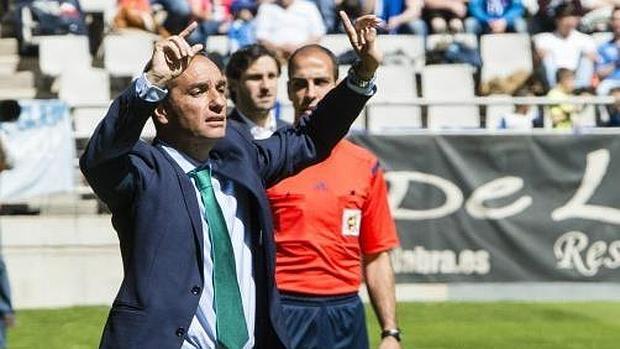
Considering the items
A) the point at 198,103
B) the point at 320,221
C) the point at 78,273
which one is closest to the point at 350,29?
the point at 198,103

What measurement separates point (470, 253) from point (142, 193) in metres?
9.78

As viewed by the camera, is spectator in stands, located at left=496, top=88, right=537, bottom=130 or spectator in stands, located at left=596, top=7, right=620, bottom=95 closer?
spectator in stands, located at left=496, top=88, right=537, bottom=130

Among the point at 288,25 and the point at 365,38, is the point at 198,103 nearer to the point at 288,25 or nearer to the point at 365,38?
the point at 365,38

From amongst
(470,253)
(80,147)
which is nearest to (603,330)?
(470,253)

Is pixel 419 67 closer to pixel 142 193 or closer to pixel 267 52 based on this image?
pixel 267 52

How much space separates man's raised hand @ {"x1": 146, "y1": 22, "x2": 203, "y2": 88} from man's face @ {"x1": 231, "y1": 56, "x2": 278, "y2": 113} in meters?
3.18

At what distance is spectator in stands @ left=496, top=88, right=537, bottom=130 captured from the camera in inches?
610

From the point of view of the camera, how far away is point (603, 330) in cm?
1325

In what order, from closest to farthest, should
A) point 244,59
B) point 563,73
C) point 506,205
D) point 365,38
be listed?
point 365,38 → point 244,59 → point 506,205 → point 563,73

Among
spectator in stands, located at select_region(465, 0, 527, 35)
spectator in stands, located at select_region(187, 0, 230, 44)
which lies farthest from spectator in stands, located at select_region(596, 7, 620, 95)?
spectator in stands, located at select_region(187, 0, 230, 44)

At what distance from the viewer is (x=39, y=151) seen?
48.7 ft

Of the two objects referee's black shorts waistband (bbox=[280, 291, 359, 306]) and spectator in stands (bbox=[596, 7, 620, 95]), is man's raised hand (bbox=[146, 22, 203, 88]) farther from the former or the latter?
spectator in stands (bbox=[596, 7, 620, 95])

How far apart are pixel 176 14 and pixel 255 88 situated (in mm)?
10305

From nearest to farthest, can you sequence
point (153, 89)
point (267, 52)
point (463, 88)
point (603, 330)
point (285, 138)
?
point (153, 89) < point (285, 138) < point (267, 52) < point (603, 330) < point (463, 88)
